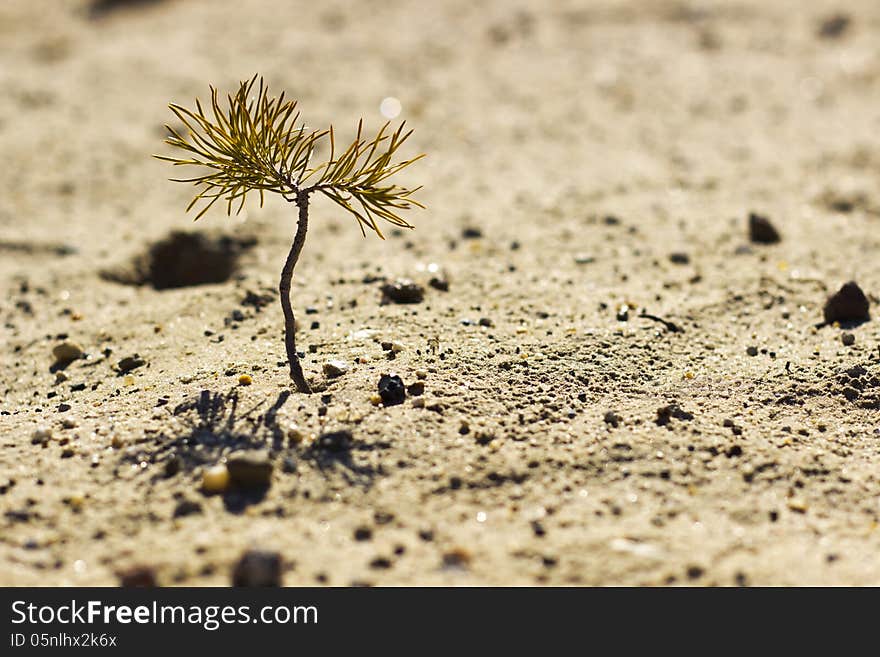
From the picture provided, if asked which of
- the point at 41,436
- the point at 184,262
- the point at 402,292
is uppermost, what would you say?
the point at 184,262

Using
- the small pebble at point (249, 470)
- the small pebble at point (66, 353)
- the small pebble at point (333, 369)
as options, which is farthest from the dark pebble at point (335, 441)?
the small pebble at point (66, 353)

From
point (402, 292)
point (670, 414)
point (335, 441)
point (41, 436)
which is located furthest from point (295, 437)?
point (670, 414)

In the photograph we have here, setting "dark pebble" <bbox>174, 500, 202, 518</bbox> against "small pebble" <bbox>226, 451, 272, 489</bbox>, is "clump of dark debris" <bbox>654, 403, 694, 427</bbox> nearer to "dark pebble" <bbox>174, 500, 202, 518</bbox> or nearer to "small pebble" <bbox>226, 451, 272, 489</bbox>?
"small pebble" <bbox>226, 451, 272, 489</bbox>

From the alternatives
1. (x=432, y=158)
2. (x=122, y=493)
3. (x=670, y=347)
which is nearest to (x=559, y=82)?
(x=432, y=158)

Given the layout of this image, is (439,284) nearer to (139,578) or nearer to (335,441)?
(335,441)

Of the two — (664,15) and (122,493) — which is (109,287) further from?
(664,15)

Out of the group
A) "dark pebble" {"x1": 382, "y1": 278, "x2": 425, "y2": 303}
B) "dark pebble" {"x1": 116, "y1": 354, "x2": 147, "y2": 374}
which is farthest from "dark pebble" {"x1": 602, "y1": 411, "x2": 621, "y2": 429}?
"dark pebble" {"x1": 116, "y1": 354, "x2": 147, "y2": 374}

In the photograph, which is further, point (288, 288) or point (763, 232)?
Answer: point (763, 232)
